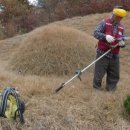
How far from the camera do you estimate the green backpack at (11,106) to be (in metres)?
6.93

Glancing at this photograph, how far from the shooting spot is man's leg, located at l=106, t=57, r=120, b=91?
27.6 ft

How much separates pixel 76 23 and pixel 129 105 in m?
9.12

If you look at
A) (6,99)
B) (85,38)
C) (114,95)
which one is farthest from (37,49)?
(6,99)

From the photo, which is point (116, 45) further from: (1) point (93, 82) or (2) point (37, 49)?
(2) point (37, 49)

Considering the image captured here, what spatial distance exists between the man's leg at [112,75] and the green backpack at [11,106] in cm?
194

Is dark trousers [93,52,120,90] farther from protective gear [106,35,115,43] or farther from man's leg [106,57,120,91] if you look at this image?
protective gear [106,35,115,43]

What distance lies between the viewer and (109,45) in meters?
8.23

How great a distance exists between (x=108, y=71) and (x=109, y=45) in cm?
52

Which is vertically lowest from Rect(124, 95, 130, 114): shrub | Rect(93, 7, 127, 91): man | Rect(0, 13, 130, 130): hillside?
Rect(0, 13, 130, 130): hillside

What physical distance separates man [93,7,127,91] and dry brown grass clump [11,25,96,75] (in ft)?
4.66

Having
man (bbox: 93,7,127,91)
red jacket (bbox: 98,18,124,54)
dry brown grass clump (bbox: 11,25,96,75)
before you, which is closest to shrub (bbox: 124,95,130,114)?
man (bbox: 93,7,127,91)

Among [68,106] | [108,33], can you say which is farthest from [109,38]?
[68,106]

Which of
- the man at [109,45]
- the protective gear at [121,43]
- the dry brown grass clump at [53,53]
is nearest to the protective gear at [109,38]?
the man at [109,45]

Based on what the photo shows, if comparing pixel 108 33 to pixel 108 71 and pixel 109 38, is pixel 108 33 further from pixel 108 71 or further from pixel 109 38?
pixel 108 71
